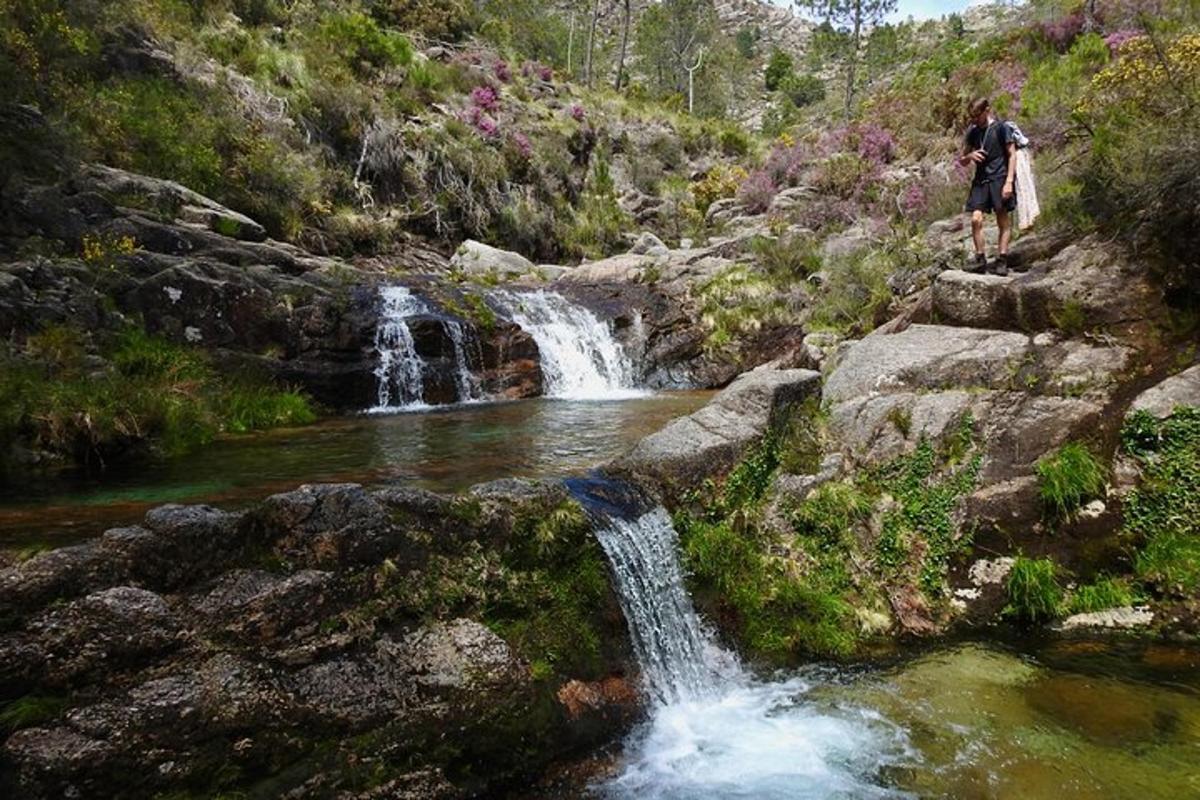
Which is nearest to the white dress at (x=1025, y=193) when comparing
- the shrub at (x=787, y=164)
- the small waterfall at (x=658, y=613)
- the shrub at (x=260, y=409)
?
the small waterfall at (x=658, y=613)

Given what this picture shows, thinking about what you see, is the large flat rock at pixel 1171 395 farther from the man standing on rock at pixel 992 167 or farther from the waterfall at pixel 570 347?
the waterfall at pixel 570 347

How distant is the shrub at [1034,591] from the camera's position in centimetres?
555

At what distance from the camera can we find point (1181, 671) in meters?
4.75

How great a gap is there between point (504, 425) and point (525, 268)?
11.0 metres

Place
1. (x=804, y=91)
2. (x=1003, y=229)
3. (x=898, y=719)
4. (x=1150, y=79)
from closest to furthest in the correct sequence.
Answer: (x=898, y=719), (x=1150, y=79), (x=1003, y=229), (x=804, y=91)

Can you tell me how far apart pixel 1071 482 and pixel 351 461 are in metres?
7.05

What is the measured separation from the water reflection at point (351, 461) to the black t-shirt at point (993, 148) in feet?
16.9

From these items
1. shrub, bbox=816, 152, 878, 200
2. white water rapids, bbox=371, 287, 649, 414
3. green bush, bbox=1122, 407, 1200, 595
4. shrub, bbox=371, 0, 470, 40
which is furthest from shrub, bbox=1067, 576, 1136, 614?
shrub, bbox=371, 0, 470, 40

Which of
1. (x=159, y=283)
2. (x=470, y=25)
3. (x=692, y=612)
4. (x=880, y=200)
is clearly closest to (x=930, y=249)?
(x=880, y=200)

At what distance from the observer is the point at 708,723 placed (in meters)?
4.84

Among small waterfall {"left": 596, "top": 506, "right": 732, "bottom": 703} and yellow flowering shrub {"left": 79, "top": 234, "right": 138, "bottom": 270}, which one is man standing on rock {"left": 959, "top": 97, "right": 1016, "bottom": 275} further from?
yellow flowering shrub {"left": 79, "top": 234, "right": 138, "bottom": 270}

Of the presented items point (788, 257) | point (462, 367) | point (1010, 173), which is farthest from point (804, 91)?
point (1010, 173)

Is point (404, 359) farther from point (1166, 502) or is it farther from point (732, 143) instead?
point (732, 143)

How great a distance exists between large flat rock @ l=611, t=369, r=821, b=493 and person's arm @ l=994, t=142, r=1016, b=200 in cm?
308
